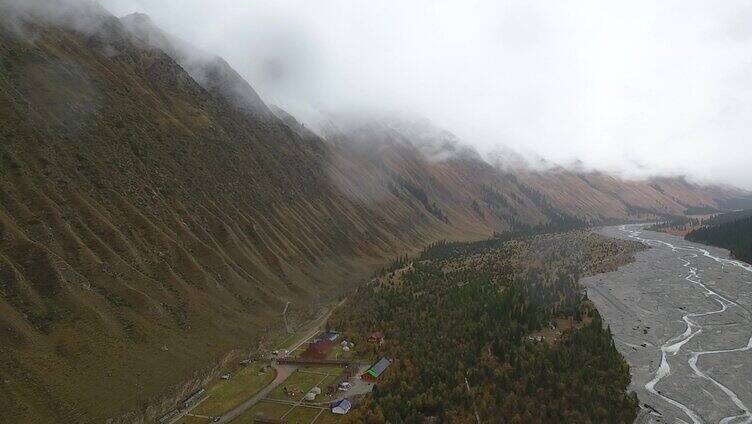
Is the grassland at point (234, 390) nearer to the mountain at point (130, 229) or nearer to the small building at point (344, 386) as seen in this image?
the mountain at point (130, 229)

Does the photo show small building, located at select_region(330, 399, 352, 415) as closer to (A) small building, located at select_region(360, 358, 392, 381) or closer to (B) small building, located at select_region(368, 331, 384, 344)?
(A) small building, located at select_region(360, 358, 392, 381)

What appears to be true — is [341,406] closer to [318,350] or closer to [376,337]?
[318,350]

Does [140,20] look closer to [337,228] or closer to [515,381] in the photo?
[337,228]

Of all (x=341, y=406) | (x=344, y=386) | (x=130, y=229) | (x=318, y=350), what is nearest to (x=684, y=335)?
(x=344, y=386)

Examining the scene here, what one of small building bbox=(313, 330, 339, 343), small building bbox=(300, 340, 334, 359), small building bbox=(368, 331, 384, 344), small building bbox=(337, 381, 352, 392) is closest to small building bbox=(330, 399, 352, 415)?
small building bbox=(337, 381, 352, 392)

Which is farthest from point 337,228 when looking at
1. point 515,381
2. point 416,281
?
point 515,381
